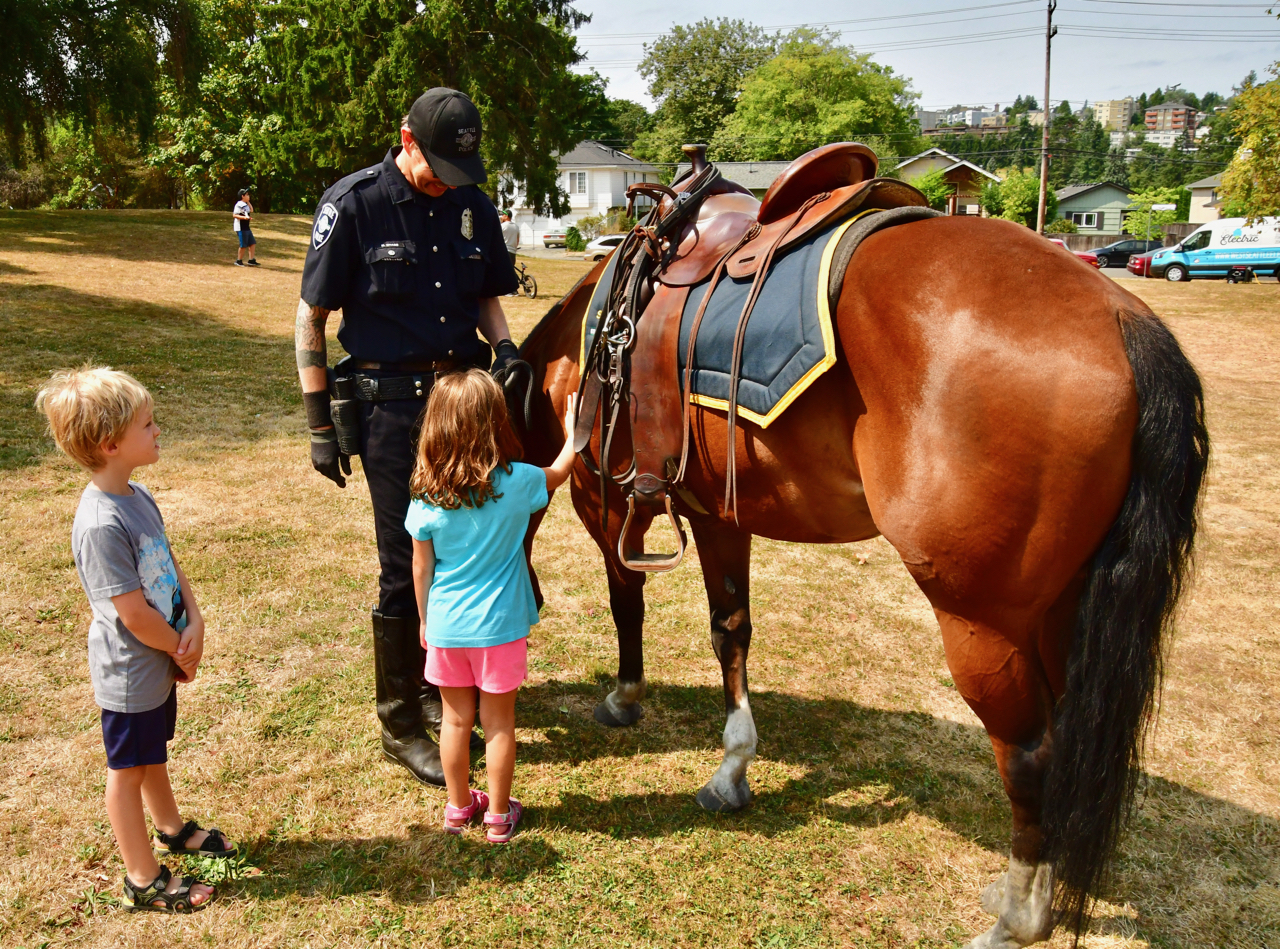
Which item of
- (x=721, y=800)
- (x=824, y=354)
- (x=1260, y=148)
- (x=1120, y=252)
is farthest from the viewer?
(x=1120, y=252)

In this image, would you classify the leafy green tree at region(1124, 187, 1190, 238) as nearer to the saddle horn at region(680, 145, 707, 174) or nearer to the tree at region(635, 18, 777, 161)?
the tree at region(635, 18, 777, 161)

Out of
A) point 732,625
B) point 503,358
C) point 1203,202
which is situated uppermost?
point 1203,202

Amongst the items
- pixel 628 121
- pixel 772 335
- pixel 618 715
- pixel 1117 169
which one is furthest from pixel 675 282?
pixel 1117 169

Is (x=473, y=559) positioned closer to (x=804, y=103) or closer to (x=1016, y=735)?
(x=1016, y=735)

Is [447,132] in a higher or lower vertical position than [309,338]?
higher

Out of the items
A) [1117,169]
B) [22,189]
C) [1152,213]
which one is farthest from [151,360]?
[1117,169]

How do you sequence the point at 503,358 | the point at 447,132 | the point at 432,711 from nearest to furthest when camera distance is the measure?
Answer: the point at 447,132
the point at 503,358
the point at 432,711

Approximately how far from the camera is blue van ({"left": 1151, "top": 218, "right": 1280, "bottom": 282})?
2655cm

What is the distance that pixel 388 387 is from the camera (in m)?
2.91

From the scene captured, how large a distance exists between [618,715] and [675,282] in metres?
1.81

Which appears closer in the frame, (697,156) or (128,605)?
(128,605)

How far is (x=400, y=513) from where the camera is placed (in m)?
2.99

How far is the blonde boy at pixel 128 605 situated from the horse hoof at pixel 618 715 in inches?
60.3

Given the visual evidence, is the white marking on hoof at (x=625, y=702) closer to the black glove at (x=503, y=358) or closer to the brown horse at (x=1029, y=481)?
the black glove at (x=503, y=358)
